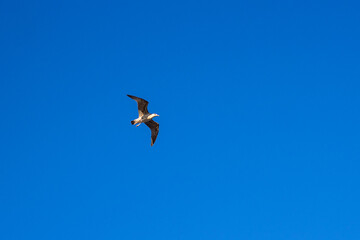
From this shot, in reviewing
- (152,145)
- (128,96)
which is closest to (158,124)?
(152,145)

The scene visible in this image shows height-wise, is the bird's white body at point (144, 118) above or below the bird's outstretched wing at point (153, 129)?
below

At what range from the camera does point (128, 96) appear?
76.7m

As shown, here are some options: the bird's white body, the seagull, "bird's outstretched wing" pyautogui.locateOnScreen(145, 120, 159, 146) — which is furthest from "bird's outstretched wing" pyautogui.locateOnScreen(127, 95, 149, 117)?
"bird's outstretched wing" pyautogui.locateOnScreen(145, 120, 159, 146)

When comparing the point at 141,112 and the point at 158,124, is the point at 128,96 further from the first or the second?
the point at 158,124

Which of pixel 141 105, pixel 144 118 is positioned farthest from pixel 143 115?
pixel 141 105

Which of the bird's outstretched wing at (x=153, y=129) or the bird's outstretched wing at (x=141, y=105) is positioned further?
the bird's outstretched wing at (x=153, y=129)

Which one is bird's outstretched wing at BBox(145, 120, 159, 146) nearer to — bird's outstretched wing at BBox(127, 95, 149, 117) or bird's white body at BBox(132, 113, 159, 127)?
bird's white body at BBox(132, 113, 159, 127)

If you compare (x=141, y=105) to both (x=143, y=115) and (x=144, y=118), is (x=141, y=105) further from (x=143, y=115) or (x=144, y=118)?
(x=144, y=118)

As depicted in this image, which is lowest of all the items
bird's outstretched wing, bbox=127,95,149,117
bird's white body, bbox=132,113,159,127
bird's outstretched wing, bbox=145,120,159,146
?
bird's white body, bbox=132,113,159,127

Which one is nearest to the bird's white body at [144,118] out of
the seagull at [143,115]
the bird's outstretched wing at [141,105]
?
the seagull at [143,115]

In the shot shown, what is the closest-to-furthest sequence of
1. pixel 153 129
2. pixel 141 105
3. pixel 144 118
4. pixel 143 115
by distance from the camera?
pixel 141 105, pixel 144 118, pixel 143 115, pixel 153 129

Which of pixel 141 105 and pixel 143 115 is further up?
pixel 141 105

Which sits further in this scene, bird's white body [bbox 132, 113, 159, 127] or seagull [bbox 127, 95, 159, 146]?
bird's white body [bbox 132, 113, 159, 127]

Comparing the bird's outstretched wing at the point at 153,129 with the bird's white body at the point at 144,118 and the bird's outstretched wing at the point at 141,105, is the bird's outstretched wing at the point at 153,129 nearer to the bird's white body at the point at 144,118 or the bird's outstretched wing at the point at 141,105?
the bird's white body at the point at 144,118
